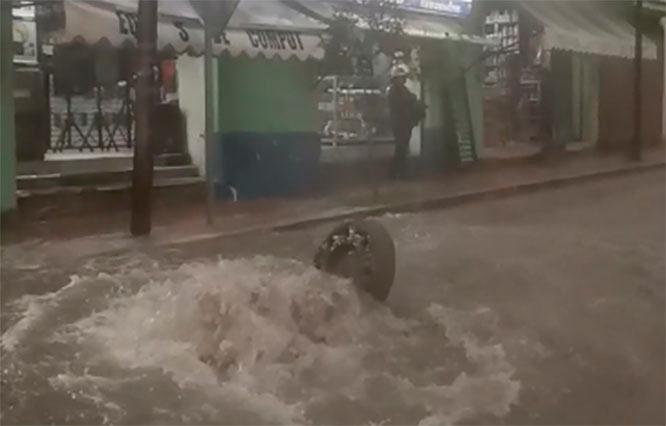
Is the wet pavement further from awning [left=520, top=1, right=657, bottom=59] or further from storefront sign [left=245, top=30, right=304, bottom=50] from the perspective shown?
storefront sign [left=245, top=30, right=304, bottom=50]

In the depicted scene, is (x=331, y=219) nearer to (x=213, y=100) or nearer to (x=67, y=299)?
(x=213, y=100)

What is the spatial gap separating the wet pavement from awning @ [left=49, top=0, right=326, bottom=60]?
1.32 feet

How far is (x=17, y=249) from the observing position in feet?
7.80

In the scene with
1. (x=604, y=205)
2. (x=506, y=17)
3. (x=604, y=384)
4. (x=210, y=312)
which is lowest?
(x=604, y=384)

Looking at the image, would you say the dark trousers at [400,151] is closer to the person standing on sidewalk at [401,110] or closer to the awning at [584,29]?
the person standing on sidewalk at [401,110]

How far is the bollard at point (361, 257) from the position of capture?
241cm

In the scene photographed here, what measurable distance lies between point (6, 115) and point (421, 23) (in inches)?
35.1

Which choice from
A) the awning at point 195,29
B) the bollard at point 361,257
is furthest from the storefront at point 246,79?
the bollard at point 361,257

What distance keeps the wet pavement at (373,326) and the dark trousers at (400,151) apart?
0.34ft

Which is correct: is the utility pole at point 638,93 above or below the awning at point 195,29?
below

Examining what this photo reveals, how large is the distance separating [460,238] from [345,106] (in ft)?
1.40

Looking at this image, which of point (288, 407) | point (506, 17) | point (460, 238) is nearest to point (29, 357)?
point (288, 407)

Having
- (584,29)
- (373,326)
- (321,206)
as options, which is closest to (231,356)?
(373,326)

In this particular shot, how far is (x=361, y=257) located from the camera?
7.97 feet
